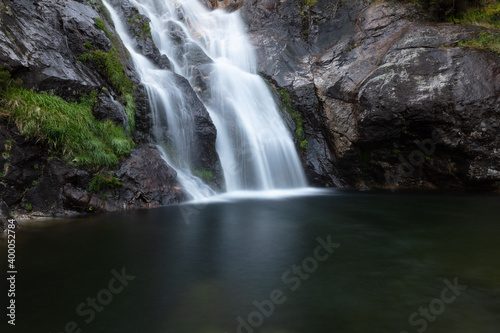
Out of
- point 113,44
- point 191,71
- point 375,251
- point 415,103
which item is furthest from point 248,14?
point 375,251

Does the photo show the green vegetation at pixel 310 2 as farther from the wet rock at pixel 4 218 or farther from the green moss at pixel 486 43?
the wet rock at pixel 4 218

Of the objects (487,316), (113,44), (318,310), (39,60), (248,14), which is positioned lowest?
(487,316)

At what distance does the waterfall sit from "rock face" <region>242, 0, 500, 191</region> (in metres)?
1.25

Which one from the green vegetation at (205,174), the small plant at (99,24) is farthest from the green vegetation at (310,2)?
the green vegetation at (205,174)

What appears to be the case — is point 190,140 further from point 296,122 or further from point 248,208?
point 296,122

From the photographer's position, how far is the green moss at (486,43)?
36.4 feet

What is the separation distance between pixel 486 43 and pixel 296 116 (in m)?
7.09

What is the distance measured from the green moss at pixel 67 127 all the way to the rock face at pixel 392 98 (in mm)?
7706

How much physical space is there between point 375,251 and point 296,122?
9279 millimetres

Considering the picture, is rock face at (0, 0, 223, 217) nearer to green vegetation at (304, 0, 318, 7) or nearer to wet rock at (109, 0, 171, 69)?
wet rock at (109, 0, 171, 69)

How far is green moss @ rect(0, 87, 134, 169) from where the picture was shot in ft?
24.8

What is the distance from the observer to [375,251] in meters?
5.45

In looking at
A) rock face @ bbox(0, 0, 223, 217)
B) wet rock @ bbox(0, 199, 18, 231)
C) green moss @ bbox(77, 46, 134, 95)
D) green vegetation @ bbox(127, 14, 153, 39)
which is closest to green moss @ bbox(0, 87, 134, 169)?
rock face @ bbox(0, 0, 223, 217)

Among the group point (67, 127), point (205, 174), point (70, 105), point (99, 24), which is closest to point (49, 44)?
point (70, 105)
